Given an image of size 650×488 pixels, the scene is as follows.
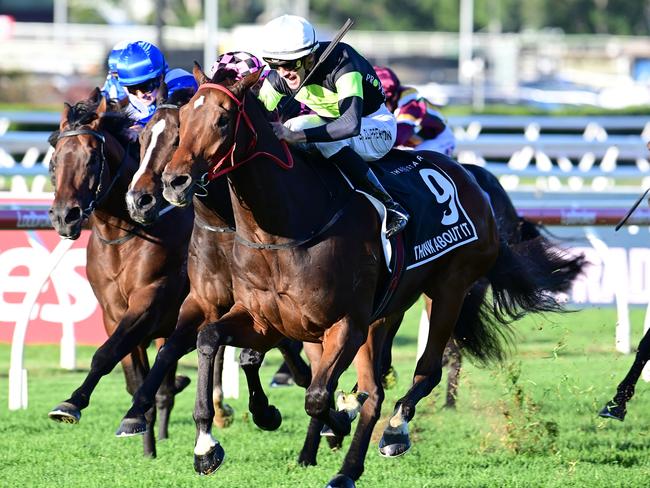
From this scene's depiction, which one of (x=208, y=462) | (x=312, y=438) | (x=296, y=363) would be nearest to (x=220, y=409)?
(x=296, y=363)

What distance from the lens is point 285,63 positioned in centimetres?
517

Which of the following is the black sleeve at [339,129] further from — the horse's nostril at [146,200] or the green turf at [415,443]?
the green turf at [415,443]

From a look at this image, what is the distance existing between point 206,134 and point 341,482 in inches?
57.8

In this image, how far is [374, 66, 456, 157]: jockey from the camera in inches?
305

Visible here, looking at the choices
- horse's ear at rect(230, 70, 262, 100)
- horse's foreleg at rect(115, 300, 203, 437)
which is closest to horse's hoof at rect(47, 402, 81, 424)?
horse's foreleg at rect(115, 300, 203, 437)

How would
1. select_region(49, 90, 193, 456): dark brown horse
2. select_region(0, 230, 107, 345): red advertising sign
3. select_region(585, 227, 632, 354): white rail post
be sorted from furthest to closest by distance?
1. select_region(0, 230, 107, 345): red advertising sign
2. select_region(585, 227, 632, 354): white rail post
3. select_region(49, 90, 193, 456): dark brown horse

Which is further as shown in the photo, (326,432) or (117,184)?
(117,184)

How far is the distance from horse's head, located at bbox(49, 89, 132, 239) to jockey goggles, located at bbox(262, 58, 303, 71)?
1.07 meters

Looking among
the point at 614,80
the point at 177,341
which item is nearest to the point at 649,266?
the point at 177,341

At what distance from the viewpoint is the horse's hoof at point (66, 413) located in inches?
209

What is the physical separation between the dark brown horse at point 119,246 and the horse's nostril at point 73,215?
8cm

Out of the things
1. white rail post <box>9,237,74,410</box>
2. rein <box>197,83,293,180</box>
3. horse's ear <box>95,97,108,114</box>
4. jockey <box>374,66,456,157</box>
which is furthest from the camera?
jockey <box>374,66,456,157</box>

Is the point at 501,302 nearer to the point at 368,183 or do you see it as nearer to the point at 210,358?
the point at 368,183

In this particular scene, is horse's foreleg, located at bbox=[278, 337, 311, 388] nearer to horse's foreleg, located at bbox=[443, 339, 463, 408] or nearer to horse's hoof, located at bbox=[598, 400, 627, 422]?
horse's foreleg, located at bbox=[443, 339, 463, 408]
